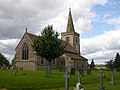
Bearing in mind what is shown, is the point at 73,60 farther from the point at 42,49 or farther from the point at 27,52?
the point at 42,49

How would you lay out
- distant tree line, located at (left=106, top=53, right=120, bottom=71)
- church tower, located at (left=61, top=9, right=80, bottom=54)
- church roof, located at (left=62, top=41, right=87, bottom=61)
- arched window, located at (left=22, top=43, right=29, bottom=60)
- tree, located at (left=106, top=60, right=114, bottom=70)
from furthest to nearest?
tree, located at (left=106, top=60, right=114, bottom=70), distant tree line, located at (left=106, top=53, right=120, bottom=71), church tower, located at (left=61, top=9, right=80, bottom=54), church roof, located at (left=62, top=41, right=87, bottom=61), arched window, located at (left=22, top=43, right=29, bottom=60)

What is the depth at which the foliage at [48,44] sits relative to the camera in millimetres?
36125

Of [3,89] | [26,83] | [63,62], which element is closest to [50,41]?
[26,83]

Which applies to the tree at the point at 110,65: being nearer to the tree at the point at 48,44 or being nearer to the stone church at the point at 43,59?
the stone church at the point at 43,59

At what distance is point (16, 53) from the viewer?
59.9m

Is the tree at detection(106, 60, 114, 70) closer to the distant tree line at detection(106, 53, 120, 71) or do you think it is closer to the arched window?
the distant tree line at detection(106, 53, 120, 71)

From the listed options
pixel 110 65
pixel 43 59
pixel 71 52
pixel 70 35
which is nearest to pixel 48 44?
pixel 43 59

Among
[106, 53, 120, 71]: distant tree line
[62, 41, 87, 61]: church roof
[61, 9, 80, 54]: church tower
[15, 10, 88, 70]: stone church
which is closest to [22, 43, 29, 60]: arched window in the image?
[15, 10, 88, 70]: stone church

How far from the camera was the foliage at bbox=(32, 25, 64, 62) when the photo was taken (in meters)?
36.1

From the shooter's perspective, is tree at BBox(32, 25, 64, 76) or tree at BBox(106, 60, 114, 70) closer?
tree at BBox(32, 25, 64, 76)

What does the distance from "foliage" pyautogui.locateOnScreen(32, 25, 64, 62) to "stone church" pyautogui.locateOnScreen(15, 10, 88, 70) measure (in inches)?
618

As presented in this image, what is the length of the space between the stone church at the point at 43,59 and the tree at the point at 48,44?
51.5 ft

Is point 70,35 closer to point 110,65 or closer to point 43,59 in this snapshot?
point 110,65

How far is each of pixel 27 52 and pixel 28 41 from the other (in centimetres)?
265
